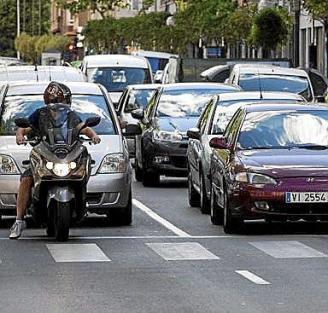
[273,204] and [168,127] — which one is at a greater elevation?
[168,127]

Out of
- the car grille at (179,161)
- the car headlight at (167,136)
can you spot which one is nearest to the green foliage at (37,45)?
the car headlight at (167,136)

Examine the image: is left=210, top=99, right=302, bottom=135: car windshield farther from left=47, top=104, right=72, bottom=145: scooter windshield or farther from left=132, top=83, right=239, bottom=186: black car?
left=47, top=104, right=72, bottom=145: scooter windshield

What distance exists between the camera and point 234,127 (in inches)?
682

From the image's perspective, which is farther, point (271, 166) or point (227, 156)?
point (227, 156)

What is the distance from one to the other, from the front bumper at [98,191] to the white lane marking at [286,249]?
2.27m

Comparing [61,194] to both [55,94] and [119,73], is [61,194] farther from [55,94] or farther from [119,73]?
[119,73]

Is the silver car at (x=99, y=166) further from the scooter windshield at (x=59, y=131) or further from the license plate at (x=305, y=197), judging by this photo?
the license plate at (x=305, y=197)

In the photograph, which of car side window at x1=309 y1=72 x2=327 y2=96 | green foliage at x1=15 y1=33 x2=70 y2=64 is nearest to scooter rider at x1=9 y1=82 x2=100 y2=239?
car side window at x1=309 y1=72 x2=327 y2=96

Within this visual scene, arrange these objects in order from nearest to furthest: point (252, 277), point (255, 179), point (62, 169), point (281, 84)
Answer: point (252, 277), point (62, 169), point (255, 179), point (281, 84)

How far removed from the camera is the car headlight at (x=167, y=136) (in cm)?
2397

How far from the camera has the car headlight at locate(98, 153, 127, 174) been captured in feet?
55.2

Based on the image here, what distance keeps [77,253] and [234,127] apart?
151 inches

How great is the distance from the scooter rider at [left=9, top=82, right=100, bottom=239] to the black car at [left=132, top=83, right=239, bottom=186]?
8608mm

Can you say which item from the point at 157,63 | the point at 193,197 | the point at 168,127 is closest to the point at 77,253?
the point at 193,197
